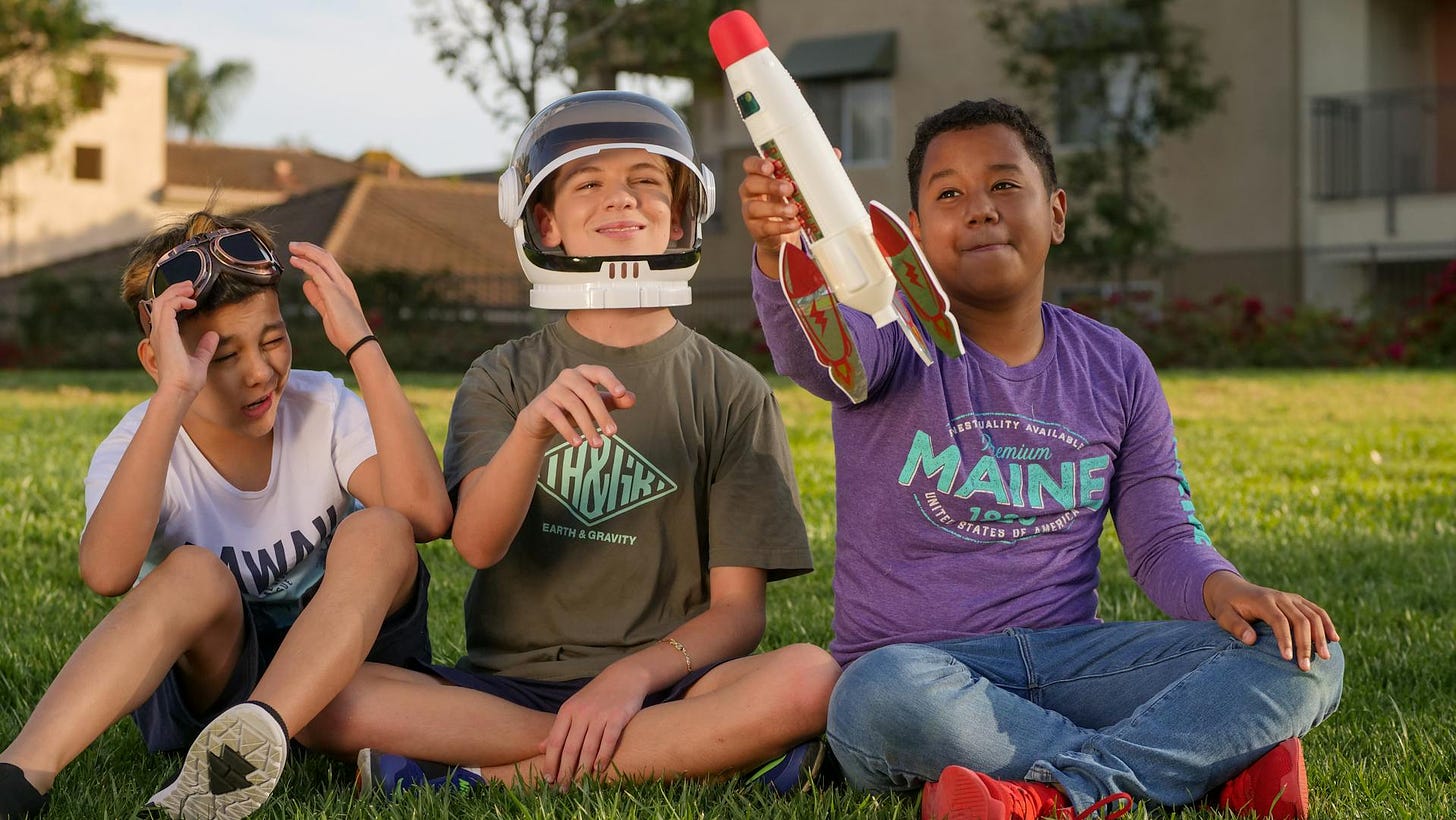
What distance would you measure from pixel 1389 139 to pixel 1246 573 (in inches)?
619

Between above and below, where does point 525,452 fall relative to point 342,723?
above

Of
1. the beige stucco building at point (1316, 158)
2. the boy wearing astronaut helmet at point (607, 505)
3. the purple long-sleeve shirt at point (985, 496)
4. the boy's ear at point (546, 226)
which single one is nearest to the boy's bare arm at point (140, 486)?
the boy wearing astronaut helmet at point (607, 505)

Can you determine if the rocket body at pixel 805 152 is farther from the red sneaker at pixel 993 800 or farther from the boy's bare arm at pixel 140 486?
the boy's bare arm at pixel 140 486

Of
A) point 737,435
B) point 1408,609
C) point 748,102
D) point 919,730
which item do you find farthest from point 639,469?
point 1408,609

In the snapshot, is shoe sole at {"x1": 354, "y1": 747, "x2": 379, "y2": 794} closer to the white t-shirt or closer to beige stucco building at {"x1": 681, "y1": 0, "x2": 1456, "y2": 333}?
the white t-shirt

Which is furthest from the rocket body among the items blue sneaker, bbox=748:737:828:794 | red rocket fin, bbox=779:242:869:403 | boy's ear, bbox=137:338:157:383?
boy's ear, bbox=137:338:157:383

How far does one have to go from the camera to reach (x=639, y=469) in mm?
3229

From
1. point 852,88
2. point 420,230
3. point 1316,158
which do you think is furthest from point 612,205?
point 420,230

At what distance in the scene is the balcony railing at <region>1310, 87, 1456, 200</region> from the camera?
19172 millimetres

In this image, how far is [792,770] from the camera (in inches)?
117

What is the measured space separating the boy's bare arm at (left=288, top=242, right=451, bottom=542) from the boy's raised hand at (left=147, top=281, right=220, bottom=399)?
8.5 inches

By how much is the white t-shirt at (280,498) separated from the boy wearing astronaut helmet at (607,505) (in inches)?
9.9

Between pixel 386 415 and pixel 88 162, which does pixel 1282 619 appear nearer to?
pixel 386 415

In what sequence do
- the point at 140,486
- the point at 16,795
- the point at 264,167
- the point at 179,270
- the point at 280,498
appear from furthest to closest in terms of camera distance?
the point at 264,167 → the point at 280,498 → the point at 179,270 → the point at 140,486 → the point at 16,795
